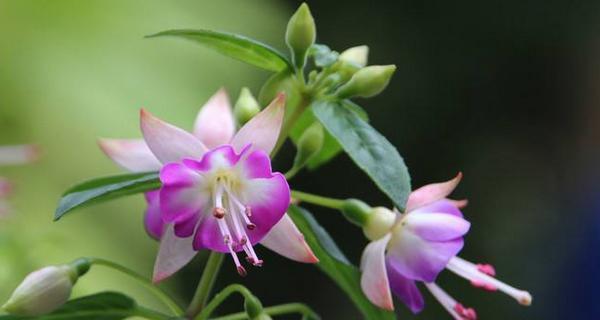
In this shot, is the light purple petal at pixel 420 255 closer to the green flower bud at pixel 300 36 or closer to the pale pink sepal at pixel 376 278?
the pale pink sepal at pixel 376 278

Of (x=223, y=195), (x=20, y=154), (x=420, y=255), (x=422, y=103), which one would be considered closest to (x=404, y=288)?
(x=420, y=255)

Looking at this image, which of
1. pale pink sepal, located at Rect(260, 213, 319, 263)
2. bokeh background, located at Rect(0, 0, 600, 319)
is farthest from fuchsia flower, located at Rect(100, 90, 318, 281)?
bokeh background, located at Rect(0, 0, 600, 319)

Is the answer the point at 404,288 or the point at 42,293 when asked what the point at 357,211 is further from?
the point at 42,293

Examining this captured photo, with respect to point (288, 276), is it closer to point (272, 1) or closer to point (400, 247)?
point (272, 1)

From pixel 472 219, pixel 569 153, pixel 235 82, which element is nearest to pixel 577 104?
pixel 569 153

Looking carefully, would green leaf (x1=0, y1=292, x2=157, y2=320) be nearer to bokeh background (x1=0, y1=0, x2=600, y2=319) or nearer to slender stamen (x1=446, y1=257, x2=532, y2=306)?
slender stamen (x1=446, y1=257, x2=532, y2=306)
